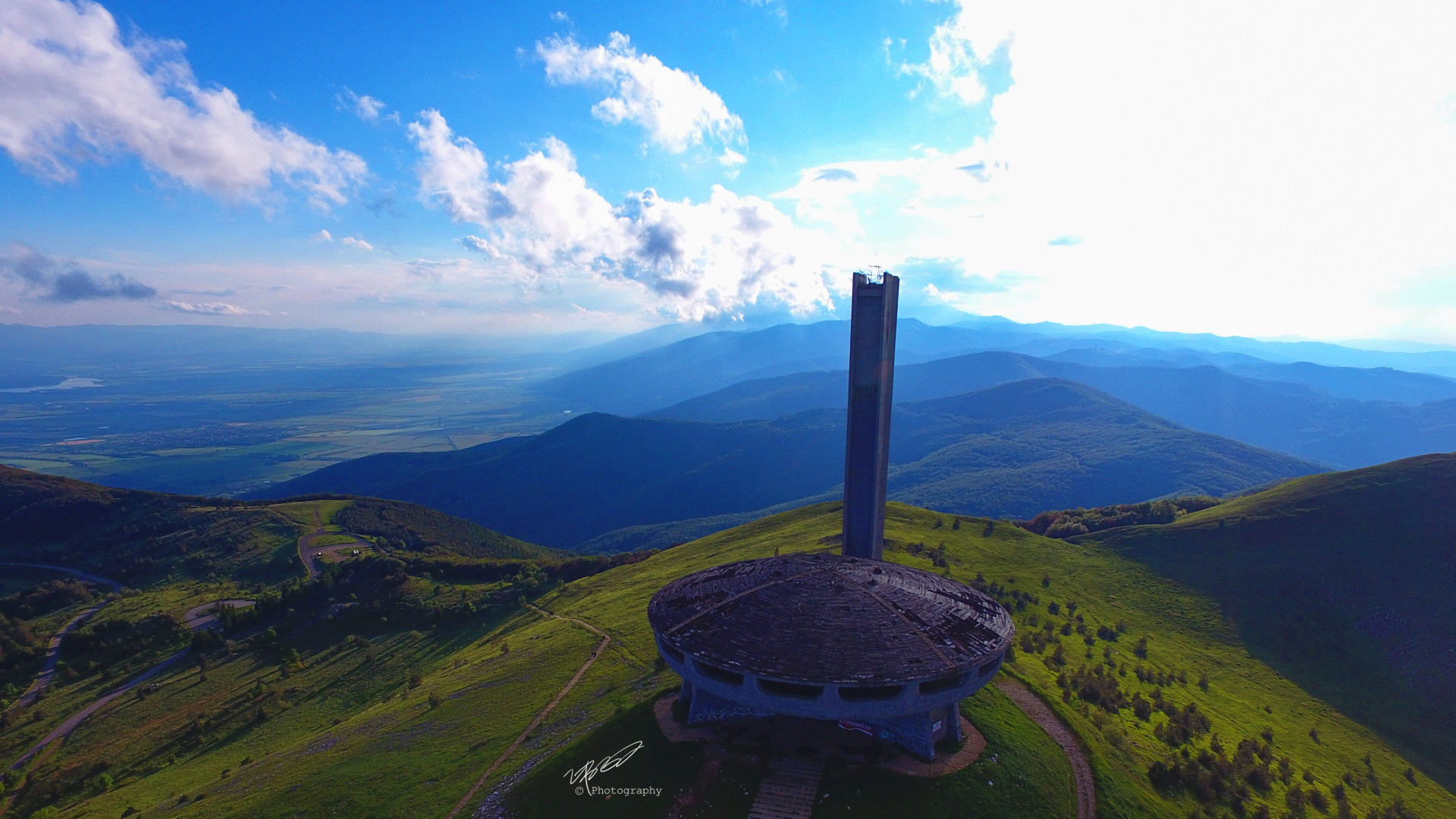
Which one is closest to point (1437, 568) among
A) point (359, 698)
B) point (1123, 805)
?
point (1123, 805)

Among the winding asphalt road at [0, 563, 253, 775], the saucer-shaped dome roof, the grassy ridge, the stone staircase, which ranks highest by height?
the saucer-shaped dome roof

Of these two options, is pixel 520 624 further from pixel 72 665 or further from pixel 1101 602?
pixel 1101 602

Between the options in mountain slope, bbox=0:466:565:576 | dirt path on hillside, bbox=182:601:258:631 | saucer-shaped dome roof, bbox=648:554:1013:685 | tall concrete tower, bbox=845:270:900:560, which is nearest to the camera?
saucer-shaped dome roof, bbox=648:554:1013:685

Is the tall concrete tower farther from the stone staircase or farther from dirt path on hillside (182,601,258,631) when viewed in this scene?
dirt path on hillside (182,601,258,631)

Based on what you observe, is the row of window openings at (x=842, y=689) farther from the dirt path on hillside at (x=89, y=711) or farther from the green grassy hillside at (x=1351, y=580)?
the dirt path on hillside at (x=89, y=711)

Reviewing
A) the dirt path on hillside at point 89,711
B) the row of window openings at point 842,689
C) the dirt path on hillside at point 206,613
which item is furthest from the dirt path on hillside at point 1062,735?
the dirt path on hillside at point 206,613

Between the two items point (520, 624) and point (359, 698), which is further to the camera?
point (520, 624)

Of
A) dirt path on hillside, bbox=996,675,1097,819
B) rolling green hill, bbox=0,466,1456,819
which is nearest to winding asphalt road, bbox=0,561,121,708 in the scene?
rolling green hill, bbox=0,466,1456,819
